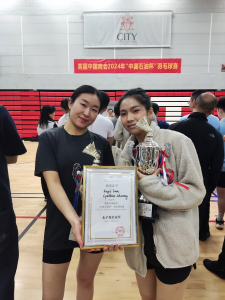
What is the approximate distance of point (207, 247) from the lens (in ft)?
7.82

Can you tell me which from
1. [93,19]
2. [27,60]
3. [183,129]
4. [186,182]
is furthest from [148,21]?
[186,182]

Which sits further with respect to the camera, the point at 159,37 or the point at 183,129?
the point at 159,37

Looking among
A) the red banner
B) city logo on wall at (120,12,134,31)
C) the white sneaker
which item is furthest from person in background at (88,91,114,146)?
city logo on wall at (120,12,134,31)

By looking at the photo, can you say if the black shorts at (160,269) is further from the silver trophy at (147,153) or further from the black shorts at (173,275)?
the silver trophy at (147,153)

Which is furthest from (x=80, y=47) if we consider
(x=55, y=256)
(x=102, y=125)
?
(x=55, y=256)

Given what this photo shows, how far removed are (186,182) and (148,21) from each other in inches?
371

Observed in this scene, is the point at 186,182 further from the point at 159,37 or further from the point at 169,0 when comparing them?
the point at 169,0

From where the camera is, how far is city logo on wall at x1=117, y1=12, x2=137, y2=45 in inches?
339

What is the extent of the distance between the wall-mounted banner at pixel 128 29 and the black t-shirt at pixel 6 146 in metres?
8.89

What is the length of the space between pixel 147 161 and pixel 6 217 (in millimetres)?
805

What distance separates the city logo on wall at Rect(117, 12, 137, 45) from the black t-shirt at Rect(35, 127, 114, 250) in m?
8.90

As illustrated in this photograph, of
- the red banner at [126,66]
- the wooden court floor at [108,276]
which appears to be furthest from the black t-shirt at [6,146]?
the red banner at [126,66]

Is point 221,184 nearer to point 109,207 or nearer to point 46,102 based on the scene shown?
point 109,207

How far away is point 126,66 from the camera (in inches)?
Result: 356
